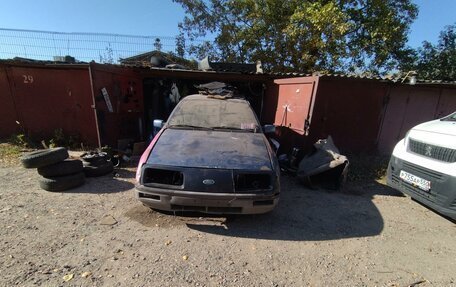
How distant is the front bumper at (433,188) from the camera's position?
374 centimetres

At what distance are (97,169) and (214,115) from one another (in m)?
2.61

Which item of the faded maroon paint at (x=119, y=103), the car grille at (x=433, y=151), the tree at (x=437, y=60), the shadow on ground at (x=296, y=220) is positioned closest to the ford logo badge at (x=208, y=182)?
the shadow on ground at (x=296, y=220)

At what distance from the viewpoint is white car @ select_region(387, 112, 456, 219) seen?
3.81m

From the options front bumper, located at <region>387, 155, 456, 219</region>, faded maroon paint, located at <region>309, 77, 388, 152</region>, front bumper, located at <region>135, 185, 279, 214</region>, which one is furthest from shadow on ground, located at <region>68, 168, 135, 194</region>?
front bumper, located at <region>387, 155, 456, 219</region>

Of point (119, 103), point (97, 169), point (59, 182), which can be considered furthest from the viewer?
point (119, 103)

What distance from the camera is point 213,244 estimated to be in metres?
3.27

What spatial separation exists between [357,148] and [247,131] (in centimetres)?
470

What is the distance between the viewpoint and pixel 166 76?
28.7 ft

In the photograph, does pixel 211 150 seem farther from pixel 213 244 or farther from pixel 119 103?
pixel 119 103

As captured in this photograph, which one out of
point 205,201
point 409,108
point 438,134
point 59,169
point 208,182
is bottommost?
point 59,169

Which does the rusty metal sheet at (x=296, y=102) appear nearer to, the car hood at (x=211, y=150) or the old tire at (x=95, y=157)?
the car hood at (x=211, y=150)

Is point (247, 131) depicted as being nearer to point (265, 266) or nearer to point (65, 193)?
point (265, 266)

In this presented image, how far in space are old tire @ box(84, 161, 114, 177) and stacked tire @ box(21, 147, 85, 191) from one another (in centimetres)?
53

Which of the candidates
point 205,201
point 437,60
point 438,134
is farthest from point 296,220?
point 437,60
